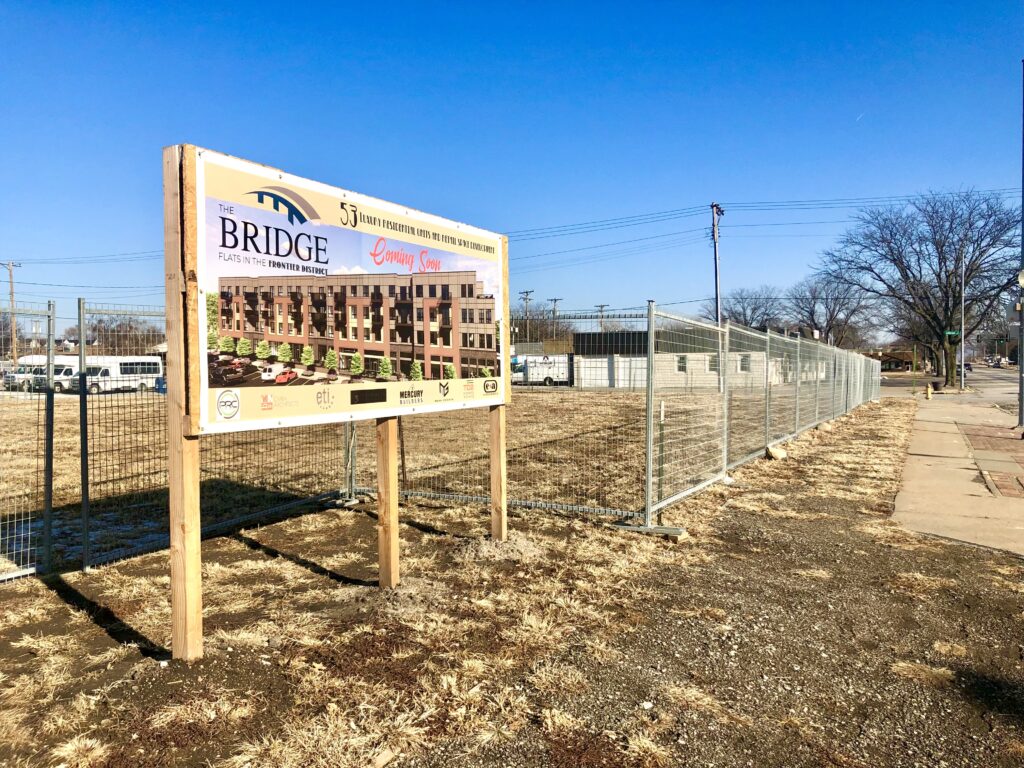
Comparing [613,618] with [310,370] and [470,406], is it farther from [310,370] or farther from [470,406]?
[310,370]

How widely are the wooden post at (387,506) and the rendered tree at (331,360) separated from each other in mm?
600

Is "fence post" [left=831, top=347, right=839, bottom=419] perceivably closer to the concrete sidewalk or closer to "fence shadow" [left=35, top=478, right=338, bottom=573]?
the concrete sidewalk

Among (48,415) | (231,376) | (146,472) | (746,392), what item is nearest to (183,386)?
(231,376)

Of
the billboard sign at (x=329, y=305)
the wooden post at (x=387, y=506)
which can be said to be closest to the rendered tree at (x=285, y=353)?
the billboard sign at (x=329, y=305)

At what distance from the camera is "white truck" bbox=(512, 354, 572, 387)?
7949 millimetres

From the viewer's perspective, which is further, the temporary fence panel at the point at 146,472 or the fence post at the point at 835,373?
the fence post at the point at 835,373

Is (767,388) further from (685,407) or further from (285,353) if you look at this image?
(285,353)

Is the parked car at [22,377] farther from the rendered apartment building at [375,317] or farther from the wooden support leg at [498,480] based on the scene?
the wooden support leg at [498,480]

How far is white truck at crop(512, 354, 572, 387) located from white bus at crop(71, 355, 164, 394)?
3885 millimetres

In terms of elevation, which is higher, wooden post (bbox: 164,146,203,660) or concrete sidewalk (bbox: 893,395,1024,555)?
wooden post (bbox: 164,146,203,660)

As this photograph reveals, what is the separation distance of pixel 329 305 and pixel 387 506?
1.46 meters

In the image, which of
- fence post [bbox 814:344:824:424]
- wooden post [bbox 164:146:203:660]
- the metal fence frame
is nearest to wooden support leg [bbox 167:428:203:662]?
wooden post [bbox 164:146:203:660]

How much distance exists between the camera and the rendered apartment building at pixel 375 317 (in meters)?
3.77

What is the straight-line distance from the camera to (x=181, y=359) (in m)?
3.33
